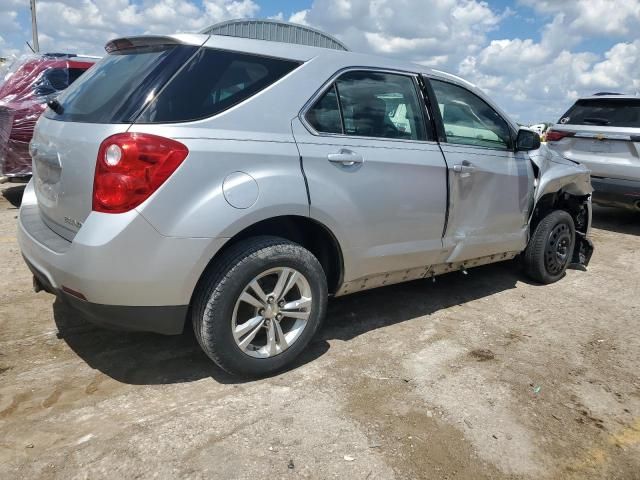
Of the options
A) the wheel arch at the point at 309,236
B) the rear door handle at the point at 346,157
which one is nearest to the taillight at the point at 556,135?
the rear door handle at the point at 346,157

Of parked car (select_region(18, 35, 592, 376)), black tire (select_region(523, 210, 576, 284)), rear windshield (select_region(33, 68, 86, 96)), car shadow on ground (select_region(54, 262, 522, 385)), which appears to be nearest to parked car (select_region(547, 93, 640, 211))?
black tire (select_region(523, 210, 576, 284))

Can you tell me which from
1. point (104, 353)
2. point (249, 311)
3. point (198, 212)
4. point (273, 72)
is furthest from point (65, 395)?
point (273, 72)

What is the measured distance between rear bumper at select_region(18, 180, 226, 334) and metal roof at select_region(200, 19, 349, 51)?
5547 mm

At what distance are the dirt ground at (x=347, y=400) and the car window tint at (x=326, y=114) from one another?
1379 millimetres

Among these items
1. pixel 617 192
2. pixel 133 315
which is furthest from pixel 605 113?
pixel 133 315

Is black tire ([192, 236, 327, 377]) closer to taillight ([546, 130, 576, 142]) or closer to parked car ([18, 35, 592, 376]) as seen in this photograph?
parked car ([18, 35, 592, 376])

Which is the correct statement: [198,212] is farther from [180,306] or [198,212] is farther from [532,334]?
[532,334]

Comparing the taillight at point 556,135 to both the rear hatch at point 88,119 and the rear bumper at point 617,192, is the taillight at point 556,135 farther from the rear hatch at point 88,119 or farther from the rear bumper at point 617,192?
the rear hatch at point 88,119

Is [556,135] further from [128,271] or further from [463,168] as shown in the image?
[128,271]

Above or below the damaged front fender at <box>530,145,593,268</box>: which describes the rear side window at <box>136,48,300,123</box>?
above

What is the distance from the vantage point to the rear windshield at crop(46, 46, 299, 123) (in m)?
2.64

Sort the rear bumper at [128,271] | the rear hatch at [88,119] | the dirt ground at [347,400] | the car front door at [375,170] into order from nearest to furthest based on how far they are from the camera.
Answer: the dirt ground at [347,400] < the rear bumper at [128,271] < the rear hatch at [88,119] < the car front door at [375,170]

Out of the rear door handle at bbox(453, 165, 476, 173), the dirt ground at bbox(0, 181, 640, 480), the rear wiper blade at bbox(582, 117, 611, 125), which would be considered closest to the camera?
the dirt ground at bbox(0, 181, 640, 480)

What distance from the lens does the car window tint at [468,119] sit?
388 centimetres
